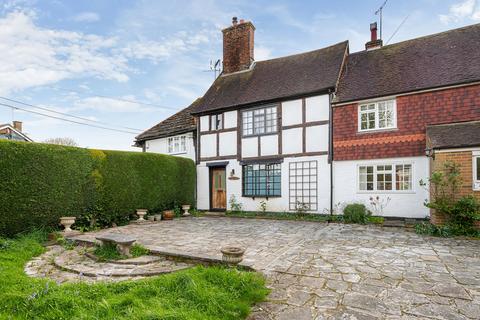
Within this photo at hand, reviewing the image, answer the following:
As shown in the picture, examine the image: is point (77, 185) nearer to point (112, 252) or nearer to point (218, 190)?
point (112, 252)

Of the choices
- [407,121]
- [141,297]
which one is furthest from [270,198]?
[141,297]

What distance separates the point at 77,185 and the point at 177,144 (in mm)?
7810

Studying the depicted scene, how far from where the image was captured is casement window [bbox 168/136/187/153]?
53.1ft

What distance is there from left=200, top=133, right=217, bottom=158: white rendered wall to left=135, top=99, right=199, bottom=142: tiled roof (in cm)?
99

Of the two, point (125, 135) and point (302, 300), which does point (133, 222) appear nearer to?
point (302, 300)

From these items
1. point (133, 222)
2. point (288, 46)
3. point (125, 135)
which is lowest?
point (133, 222)

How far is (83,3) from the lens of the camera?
27.9 feet

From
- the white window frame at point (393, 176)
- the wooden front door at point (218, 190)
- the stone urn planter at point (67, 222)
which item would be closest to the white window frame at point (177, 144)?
the wooden front door at point (218, 190)

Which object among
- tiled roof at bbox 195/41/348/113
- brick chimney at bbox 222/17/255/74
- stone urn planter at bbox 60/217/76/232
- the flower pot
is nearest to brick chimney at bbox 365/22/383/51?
tiled roof at bbox 195/41/348/113

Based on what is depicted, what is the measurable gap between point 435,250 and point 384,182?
4.80 m

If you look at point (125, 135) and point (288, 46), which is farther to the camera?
point (125, 135)

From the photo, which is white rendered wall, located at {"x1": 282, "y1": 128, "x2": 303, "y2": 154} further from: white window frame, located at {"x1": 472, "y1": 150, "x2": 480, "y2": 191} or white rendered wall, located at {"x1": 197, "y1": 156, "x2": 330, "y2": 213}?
white window frame, located at {"x1": 472, "y1": 150, "x2": 480, "y2": 191}

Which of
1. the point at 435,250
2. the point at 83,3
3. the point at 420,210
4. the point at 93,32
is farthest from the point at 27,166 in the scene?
the point at 420,210

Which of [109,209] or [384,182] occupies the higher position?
[384,182]
